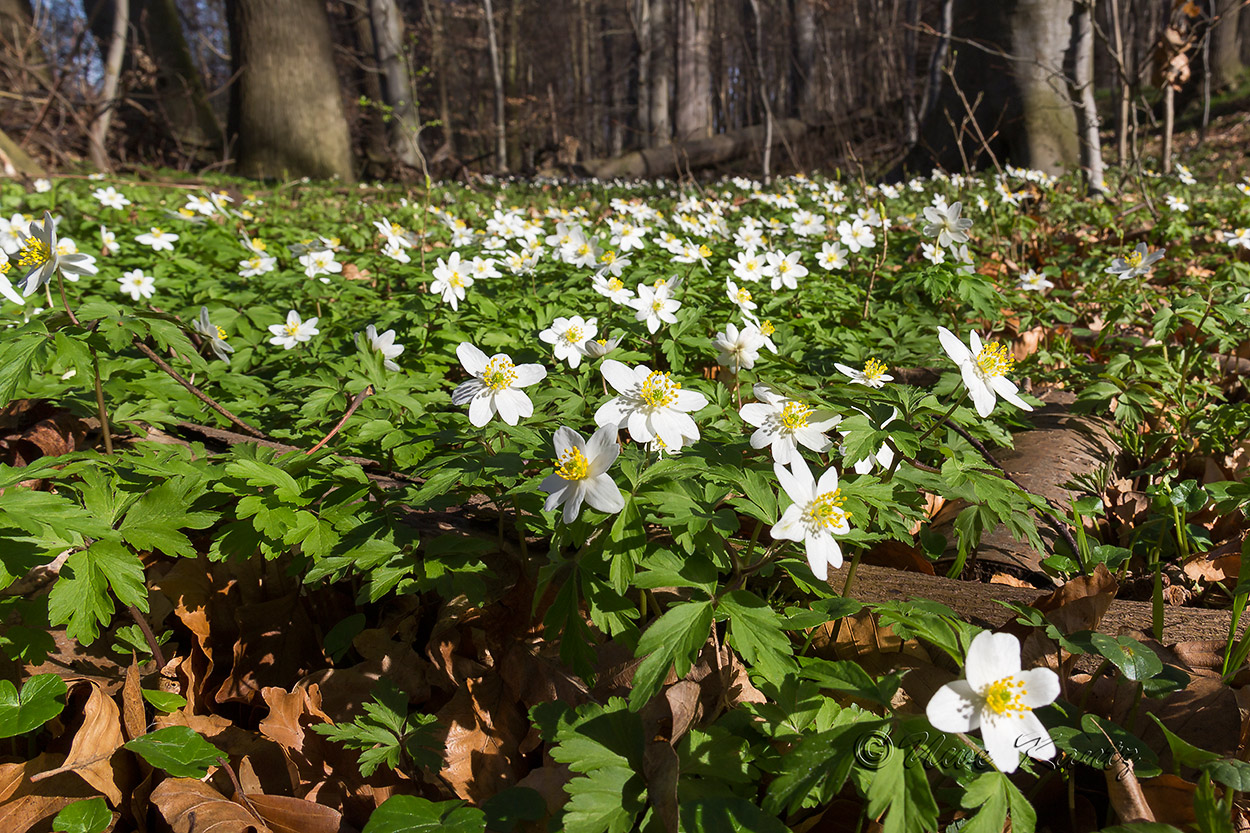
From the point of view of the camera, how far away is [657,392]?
1639 mm

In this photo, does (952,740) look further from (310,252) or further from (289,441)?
(310,252)

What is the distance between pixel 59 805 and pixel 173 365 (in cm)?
201

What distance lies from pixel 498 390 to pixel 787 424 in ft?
2.53

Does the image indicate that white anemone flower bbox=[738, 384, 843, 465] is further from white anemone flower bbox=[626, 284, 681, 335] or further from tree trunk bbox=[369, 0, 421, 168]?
tree trunk bbox=[369, 0, 421, 168]

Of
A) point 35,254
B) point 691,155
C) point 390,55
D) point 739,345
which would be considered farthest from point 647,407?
point 390,55

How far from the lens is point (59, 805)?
153 centimetres

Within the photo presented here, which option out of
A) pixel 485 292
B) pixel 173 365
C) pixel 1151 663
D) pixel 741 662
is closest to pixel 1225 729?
pixel 1151 663

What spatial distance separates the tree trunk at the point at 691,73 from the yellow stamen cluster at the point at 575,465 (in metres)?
21.5

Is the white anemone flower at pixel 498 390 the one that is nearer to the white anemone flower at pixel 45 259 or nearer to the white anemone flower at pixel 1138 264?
the white anemone flower at pixel 45 259

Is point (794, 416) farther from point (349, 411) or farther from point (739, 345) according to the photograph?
point (349, 411)

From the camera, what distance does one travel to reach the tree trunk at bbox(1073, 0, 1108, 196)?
715cm

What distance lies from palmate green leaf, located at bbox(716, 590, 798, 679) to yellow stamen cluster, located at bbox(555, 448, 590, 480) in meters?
0.37

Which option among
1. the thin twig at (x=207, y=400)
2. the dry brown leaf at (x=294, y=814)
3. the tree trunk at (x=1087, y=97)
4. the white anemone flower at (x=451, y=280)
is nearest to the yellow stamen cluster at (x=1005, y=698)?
the dry brown leaf at (x=294, y=814)

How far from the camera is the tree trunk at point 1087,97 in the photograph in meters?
7.15
